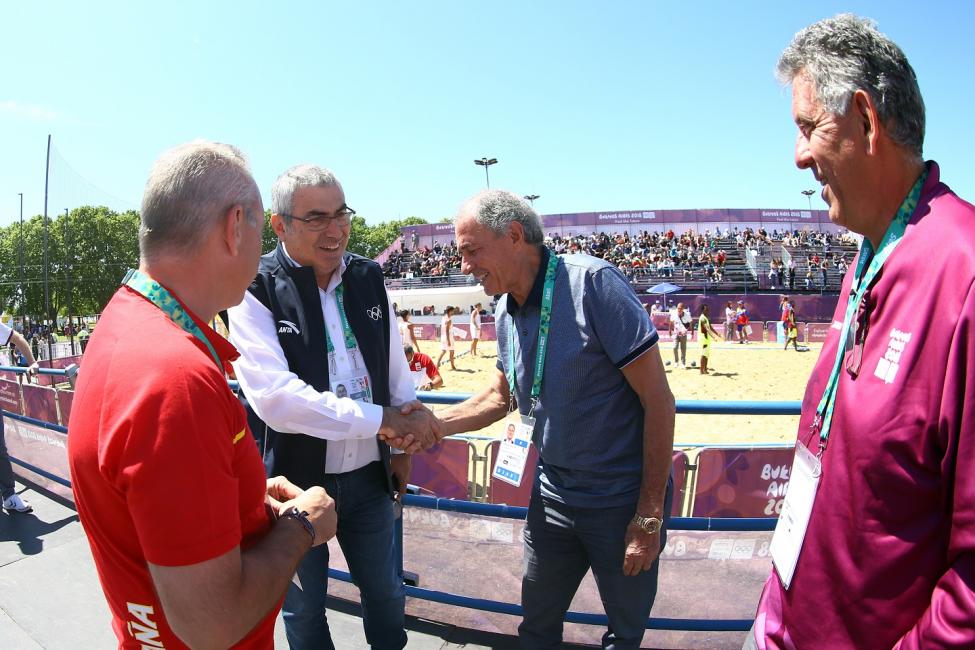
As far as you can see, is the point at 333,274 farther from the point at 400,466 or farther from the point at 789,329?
the point at 789,329

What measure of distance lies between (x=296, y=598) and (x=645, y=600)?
1370 mm

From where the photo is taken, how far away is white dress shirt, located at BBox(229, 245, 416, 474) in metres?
2.03

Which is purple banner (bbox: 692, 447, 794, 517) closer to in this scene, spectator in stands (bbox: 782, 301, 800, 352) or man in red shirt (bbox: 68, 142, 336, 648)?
man in red shirt (bbox: 68, 142, 336, 648)

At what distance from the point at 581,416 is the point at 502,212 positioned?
828mm

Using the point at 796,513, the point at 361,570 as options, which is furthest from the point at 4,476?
the point at 796,513

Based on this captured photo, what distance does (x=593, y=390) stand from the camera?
2072 millimetres

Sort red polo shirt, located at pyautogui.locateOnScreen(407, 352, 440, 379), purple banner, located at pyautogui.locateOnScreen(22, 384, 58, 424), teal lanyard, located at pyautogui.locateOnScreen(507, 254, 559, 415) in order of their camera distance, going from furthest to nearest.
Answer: red polo shirt, located at pyautogui.locateOnScreen(407, 352, 440, 379) → purple banner, located at pyautogui.locateOnScreen(22, 384, 58, 424) → teal lanyard, located at pyautogui.locateOnScreen(507, 254, 559, 415)

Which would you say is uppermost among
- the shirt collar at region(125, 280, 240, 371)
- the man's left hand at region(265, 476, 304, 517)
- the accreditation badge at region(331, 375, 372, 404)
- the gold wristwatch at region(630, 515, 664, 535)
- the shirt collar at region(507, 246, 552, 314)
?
the shirt collar at region(507, 246, 552, 314)

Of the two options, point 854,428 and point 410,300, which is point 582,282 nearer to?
point 854,428

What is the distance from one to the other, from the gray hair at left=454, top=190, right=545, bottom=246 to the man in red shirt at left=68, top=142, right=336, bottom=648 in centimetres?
100

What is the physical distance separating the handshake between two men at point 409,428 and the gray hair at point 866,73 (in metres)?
1.72

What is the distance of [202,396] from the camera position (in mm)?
1062

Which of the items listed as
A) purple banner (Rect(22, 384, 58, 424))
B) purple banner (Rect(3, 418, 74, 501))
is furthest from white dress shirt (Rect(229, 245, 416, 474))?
purple banner (Rect(22, 384, 58, 424))

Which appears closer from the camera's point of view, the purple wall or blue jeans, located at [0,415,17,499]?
blue jeans, located at [0,415,17,499]
